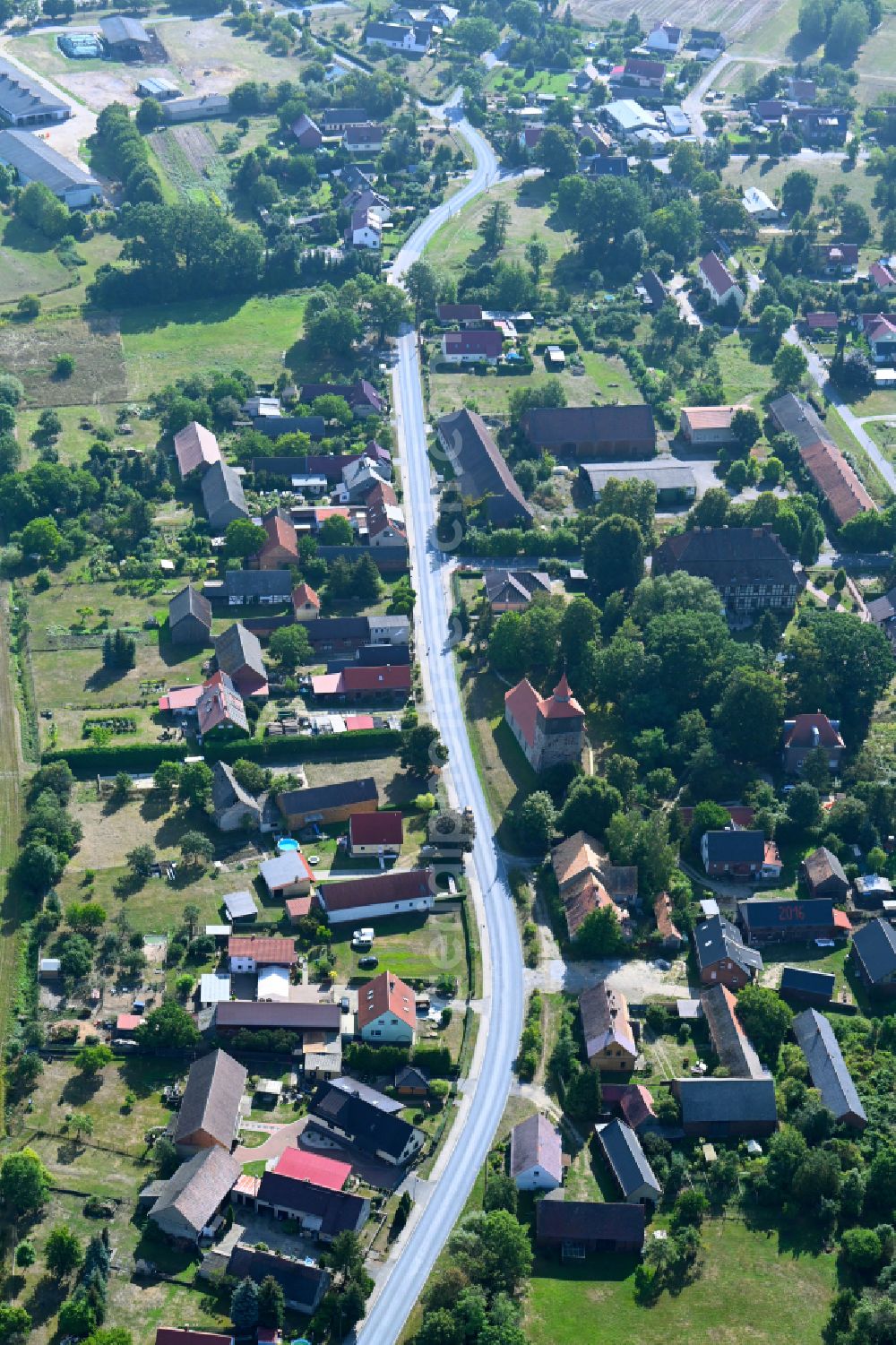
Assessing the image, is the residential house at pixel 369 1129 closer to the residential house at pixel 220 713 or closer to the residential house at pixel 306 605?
the residential house at pixel 220 713

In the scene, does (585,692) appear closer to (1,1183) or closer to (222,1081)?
(222,1081)

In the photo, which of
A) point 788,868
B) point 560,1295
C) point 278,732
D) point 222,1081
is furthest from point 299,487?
point 560,1295

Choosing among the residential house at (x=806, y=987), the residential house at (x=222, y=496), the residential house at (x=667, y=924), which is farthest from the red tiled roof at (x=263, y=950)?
the residential house at (x=222, y=496)

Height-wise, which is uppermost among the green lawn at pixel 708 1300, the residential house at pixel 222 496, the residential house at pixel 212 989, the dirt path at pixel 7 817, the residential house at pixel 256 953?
the residential house at pixel 222 496

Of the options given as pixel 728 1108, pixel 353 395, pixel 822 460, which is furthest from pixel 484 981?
pixel 353 395

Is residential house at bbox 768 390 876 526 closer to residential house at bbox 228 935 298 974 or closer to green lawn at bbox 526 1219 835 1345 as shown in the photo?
residential house at bbox 228 935 298 974

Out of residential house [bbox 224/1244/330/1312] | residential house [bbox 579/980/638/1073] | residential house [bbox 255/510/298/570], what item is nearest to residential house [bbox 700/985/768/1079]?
residential house [bbox 579/980/638/1073]
